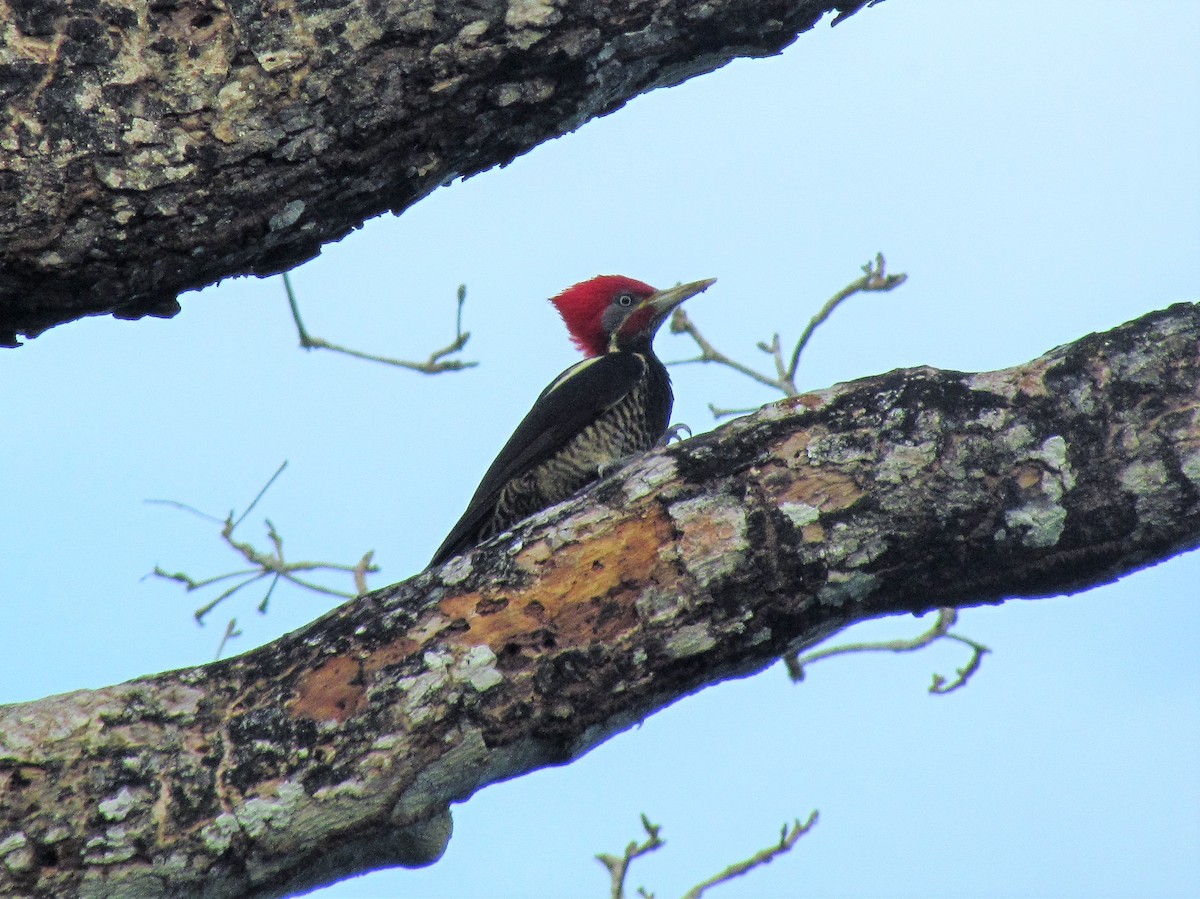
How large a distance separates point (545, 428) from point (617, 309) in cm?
105

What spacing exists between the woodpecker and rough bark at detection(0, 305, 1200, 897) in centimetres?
161

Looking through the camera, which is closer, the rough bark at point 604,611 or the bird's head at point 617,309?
the rough bark at point 604,611

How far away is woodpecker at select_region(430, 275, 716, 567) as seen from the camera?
4168 millimetres

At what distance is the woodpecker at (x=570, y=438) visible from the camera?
417 cm

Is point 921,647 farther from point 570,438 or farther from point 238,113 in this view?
point 238,113

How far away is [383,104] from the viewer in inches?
100

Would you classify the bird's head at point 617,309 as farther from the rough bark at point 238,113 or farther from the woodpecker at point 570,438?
the rough bark at point 238,113

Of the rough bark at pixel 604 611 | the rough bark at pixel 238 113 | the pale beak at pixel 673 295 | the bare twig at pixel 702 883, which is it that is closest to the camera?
the rough bark at pixel 604 611

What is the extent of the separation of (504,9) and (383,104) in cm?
33

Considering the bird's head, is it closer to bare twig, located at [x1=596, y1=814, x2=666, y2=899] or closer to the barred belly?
the barred belly

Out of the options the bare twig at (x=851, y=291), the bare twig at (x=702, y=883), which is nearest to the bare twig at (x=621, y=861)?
the bare twig at (x=702, y=883)

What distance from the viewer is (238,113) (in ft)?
8.23

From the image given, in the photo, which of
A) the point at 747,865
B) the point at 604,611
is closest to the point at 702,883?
the point at 747,865

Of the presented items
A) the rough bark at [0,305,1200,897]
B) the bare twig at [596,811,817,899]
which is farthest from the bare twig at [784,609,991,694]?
the rough bark at [0,305,1200,897]
